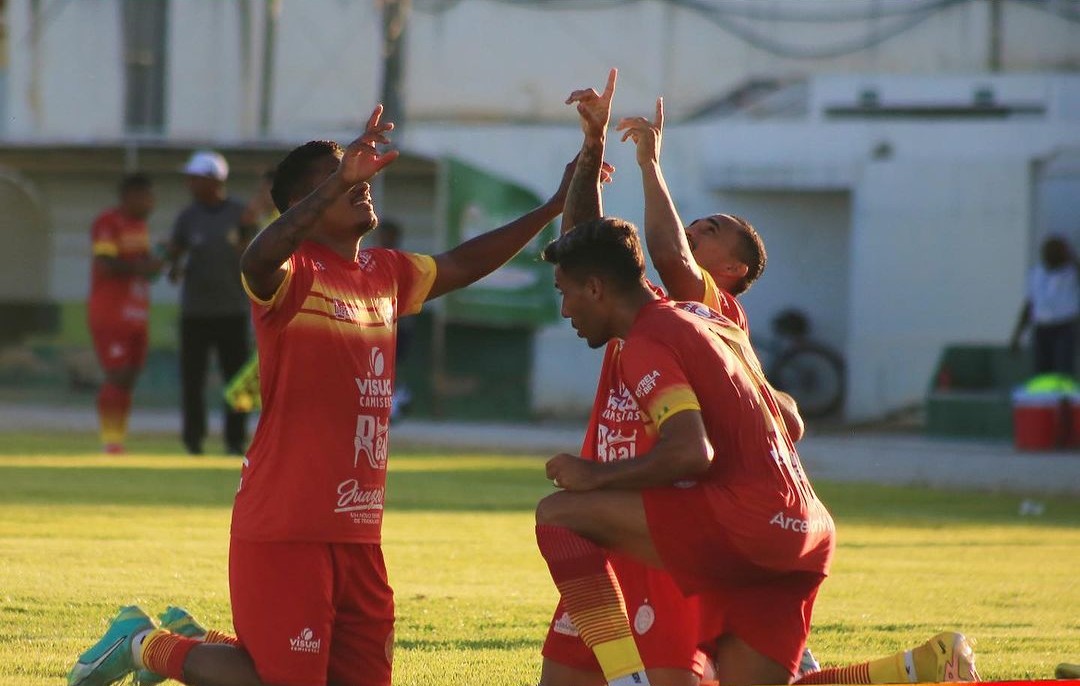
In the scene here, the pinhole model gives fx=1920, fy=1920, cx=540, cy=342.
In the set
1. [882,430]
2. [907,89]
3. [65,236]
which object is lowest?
[882,430]

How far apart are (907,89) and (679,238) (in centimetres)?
1952

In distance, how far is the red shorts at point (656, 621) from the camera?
586 centimetres

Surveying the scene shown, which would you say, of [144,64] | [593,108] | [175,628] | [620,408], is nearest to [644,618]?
[620,408]

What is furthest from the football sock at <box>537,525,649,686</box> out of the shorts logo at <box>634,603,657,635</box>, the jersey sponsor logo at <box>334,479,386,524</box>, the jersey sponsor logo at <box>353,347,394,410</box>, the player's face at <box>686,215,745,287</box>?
the player's face at <box>686,215,745,287</box>

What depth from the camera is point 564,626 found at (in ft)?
20.1

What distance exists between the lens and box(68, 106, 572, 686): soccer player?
225 inches

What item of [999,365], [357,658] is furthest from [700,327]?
[999,365]

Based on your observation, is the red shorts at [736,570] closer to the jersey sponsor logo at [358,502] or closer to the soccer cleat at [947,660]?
the soccer cleat at [947,660]

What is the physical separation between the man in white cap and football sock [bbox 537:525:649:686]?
32.9 ft

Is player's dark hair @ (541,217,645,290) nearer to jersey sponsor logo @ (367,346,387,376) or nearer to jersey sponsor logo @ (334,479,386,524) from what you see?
jersey sponsor logo @ (367,346,387,376)

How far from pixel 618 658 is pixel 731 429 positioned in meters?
0.76

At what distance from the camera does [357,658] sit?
5.95 meters

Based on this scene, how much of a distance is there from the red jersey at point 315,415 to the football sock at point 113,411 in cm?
1015

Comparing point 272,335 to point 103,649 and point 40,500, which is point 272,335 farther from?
point 40,500
